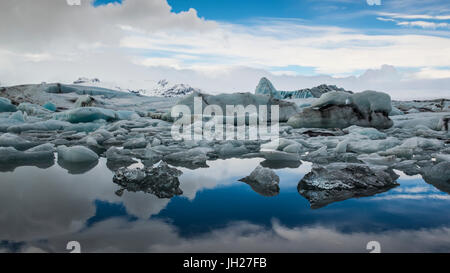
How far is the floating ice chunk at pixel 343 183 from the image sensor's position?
168 centimetres

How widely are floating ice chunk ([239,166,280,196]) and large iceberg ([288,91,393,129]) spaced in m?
3.81

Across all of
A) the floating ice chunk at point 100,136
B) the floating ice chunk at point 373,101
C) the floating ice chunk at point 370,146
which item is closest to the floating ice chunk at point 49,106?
the floating ice chunk at point 100,136

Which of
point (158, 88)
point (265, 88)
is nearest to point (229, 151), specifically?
point (265, 88)

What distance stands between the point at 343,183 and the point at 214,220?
87 centimetres

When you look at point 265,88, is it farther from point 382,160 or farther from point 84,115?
point 382,160

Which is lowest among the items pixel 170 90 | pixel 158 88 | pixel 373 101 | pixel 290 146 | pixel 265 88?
pixel 290 146

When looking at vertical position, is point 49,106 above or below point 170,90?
below

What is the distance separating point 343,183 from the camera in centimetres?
Answer: 177

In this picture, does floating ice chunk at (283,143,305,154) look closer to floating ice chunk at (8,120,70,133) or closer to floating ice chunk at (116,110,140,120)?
floating ice chunk at (8,120,70,133)

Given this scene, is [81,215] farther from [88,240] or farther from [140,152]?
[140,152]

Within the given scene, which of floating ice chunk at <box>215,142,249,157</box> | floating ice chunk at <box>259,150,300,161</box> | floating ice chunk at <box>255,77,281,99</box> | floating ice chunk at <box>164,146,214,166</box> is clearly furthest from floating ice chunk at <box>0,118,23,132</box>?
floating ice chunk at <box>255,77,281,99</box>

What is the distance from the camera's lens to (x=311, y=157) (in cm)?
282

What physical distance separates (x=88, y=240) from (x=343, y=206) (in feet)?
A: 3.88

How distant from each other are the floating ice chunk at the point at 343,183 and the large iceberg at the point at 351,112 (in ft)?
11.9
